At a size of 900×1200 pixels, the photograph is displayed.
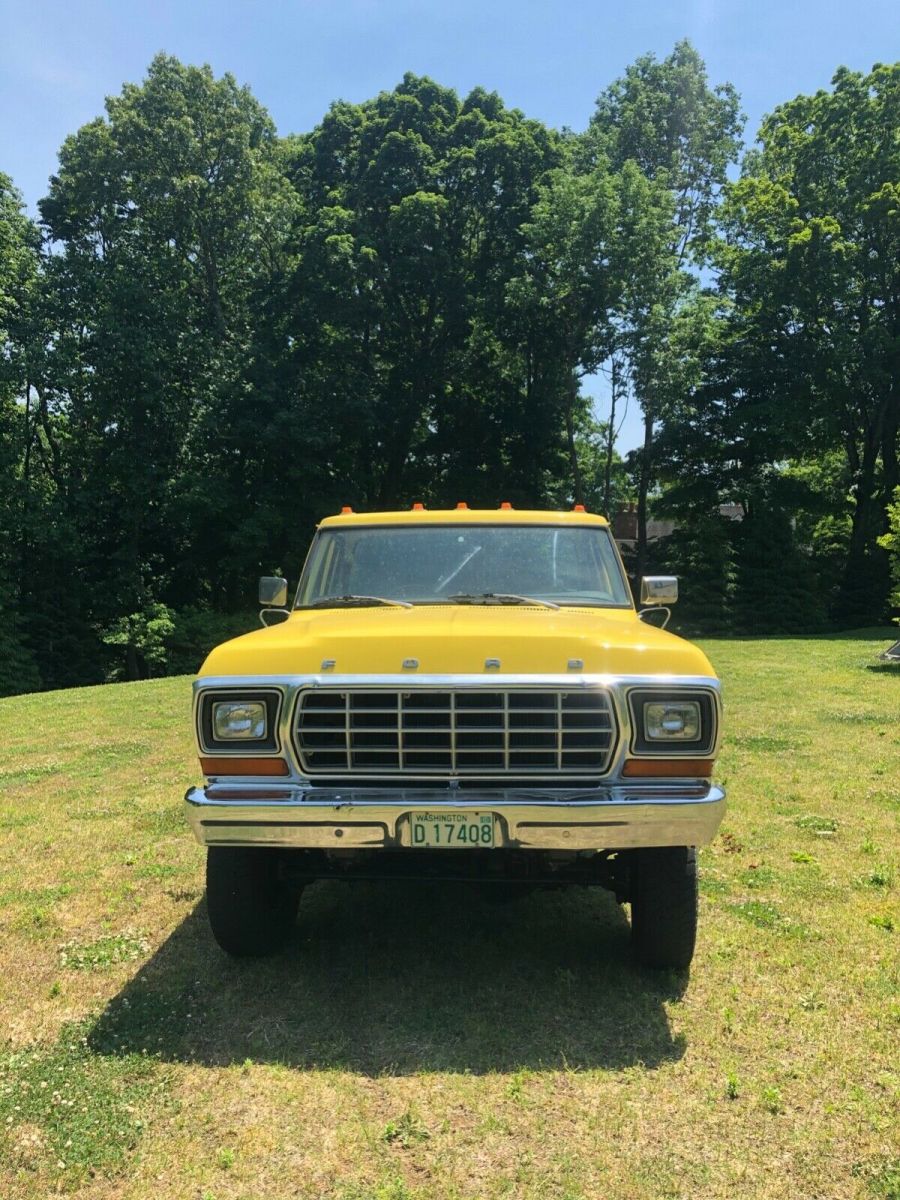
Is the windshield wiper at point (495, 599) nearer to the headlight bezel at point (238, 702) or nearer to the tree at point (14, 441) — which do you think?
the headlight bezel at point (238, 702)

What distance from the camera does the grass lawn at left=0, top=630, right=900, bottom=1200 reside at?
2725 mm

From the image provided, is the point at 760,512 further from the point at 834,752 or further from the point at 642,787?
the point at 642,787

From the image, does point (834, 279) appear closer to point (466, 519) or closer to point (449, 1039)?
point (466, 519)

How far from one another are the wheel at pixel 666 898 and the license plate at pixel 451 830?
2.72ft

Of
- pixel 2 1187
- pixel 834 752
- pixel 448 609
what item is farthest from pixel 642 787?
pixel 834 752

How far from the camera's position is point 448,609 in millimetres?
4332

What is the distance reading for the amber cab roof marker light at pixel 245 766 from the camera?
11.9ft

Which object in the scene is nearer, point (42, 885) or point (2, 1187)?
point (2, 1187)

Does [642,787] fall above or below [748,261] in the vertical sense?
below

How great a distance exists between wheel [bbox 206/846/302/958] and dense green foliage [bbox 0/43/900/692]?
2139 centimetres

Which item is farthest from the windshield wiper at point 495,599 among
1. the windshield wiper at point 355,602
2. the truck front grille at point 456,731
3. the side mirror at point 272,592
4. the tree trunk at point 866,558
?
the tree trunk at point 866,558

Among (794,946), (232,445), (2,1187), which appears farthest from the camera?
(232,445)

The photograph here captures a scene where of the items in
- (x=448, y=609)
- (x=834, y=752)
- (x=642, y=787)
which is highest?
(x=448, y=609)

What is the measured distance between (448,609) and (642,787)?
4.38 feet
